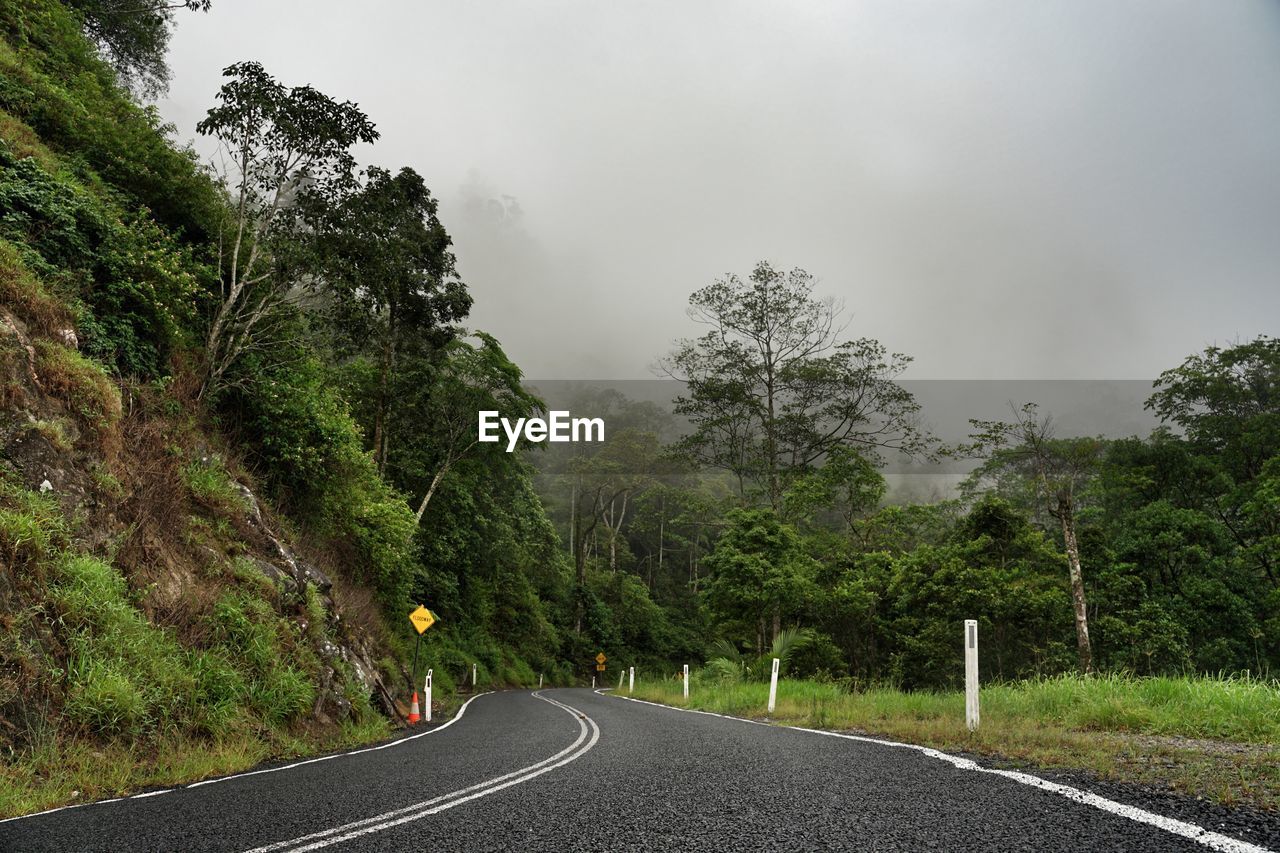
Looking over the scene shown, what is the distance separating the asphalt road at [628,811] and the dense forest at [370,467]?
285 centimetres

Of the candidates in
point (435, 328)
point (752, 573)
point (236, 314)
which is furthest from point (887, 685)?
point (435, 328)

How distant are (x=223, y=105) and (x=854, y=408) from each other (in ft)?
74.5

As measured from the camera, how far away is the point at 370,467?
15.1m

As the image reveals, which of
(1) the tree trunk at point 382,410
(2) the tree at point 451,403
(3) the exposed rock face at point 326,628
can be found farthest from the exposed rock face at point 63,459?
(2) the tree at point 451,403

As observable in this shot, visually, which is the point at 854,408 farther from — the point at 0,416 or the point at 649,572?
the point at 649,572

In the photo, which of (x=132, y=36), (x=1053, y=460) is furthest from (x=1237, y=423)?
(x=132, y=36)

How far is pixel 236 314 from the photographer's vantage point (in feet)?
37.0

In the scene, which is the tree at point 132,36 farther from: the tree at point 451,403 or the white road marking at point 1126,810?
the white road marking at point 1126,810

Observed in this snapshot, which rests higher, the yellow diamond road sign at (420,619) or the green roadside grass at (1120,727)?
the green roadside grass at (1120,727)

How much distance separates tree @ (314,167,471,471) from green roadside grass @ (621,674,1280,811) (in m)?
13.4

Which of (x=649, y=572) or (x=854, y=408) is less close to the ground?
(x=854, y=408)

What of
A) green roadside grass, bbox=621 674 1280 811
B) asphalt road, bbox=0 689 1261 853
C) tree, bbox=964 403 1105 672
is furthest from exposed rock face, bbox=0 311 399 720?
tree, bbox=964 403 1105 672

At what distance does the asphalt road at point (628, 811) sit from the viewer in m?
2.76

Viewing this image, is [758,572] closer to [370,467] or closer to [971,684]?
[370,467]
